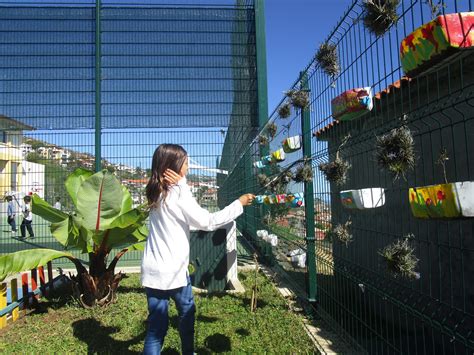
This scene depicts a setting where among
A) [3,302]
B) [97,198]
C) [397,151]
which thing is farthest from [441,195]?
[3,302]

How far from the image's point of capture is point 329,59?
3.49 meters

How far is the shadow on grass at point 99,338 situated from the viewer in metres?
3.95

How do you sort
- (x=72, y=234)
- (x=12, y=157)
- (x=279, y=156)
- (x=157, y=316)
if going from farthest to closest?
(x=12, y=157)
(x=72, y=234)
(x=279, y=156)
(x=157, y=316)

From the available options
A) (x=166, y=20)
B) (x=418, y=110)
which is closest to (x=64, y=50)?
(x=166, y=20)

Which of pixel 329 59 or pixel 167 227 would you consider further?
pixel 329 59

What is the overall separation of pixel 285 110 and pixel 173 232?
275 centimetres

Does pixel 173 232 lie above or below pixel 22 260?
above

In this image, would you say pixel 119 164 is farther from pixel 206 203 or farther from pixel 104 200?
pixel 104 200

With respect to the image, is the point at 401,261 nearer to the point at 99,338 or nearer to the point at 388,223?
the point at 388,223

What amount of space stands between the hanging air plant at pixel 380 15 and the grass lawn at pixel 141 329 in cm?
268

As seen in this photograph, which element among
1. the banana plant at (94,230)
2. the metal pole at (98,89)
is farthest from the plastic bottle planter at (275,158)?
the metal pole at (98,89)

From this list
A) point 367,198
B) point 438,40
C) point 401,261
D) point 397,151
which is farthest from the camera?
point 367,198

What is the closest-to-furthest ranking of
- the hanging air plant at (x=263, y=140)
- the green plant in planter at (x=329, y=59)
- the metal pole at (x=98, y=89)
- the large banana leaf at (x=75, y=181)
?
the green plant in planter at (x=329, y=59) → the large banana leaf at (x=75, y=181) → the hanging air plant at (x=263, y=140) → the metal pole at (x=98, y=89)

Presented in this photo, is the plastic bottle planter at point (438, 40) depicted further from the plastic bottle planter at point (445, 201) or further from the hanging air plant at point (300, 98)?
the hanging air plant at point (300, 98)
